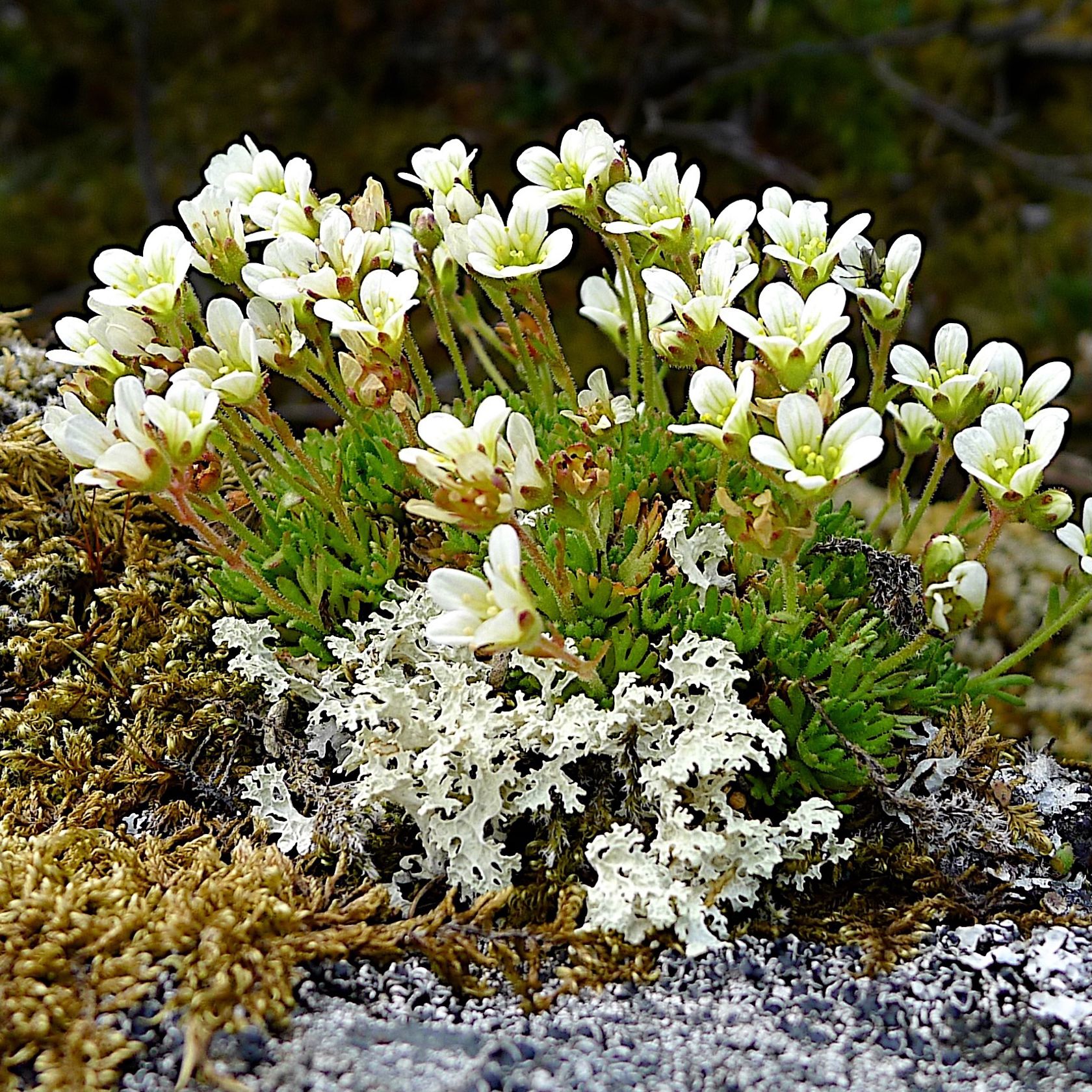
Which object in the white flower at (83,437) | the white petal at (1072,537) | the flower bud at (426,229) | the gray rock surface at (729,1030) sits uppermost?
the flower bud at (426,229)

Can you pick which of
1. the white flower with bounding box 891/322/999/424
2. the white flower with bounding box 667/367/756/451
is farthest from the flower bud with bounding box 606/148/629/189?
the white flower with bounding box 891/322/999/424

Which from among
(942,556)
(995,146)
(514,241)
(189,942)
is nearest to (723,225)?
(514,241)

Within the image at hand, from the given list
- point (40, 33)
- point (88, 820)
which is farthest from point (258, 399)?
point (40, 33)

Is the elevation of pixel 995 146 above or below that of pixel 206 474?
above

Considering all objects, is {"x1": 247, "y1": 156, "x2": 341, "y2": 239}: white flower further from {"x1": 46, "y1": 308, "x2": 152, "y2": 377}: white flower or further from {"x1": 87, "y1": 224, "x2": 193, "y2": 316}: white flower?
{"x1": 46, "y1": 308, "x2": 152, "y2": 377}: white flower

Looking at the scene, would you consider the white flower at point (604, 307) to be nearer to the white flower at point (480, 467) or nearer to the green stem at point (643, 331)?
the green stem at point (643, 331)

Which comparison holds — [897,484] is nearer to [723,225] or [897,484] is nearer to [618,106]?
[723,225]

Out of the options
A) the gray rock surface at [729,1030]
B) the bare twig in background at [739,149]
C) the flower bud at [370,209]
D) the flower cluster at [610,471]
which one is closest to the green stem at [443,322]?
the flower cluster at [610,471]
